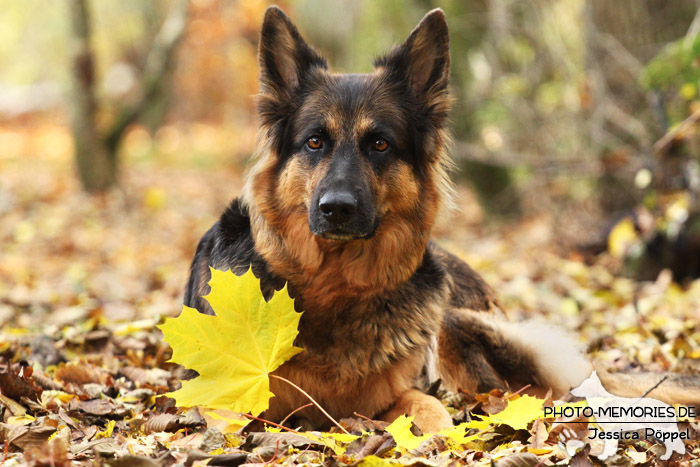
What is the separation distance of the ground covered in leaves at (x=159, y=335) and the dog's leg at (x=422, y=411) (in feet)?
0.57

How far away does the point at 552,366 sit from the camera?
411cm

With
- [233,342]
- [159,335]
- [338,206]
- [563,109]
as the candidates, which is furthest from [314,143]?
[563,109]

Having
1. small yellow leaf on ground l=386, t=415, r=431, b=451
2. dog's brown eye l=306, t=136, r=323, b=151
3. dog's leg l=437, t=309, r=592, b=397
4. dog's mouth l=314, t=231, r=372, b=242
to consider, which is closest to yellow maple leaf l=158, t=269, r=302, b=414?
dog's mouth l=314, t=231, r=372, b=242

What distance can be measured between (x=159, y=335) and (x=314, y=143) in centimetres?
218

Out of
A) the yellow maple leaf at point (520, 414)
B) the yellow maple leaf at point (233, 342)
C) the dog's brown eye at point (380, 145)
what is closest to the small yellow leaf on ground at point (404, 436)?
the yellow maple leaf at point (520, 414)

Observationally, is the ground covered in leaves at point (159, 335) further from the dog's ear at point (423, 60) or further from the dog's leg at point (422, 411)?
the dog's ear at point (423, 60)

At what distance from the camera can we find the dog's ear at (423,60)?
3.95 metres

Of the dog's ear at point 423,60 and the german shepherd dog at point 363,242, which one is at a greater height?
the dog's ear at point 423,60

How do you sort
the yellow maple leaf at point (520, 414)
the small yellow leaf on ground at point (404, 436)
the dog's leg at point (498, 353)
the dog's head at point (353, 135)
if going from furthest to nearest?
the dog's leg at point (498, 353) < the dog's head at point (353, 135) < the yellow maple leaf at point (520, 414) < the small yellow leaf on ground at point (404, 436)

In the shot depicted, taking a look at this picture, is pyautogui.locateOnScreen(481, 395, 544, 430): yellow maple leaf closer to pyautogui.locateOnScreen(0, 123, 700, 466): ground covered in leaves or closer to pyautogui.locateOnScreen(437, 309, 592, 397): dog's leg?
pyautogui.locateOnScreen(0, 123, 700, 466): ground covered in leaves

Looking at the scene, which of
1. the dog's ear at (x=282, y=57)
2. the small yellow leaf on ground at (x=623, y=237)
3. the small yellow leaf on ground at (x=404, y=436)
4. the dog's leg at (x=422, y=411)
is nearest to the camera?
the small yellow leaf on ground at (x=404, y=436)

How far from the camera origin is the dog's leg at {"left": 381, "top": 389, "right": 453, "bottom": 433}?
336 centimetres

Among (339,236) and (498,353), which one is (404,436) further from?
(498,353)

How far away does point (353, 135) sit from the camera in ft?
12.4
